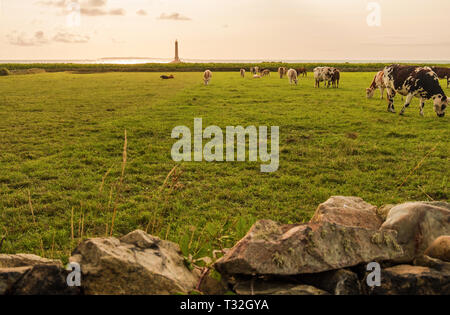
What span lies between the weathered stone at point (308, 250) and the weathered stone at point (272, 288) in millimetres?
87

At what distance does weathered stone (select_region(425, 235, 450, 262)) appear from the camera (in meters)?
2.75

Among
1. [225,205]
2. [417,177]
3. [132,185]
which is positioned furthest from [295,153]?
[132,185]

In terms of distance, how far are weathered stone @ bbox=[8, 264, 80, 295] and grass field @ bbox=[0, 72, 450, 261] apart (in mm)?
887

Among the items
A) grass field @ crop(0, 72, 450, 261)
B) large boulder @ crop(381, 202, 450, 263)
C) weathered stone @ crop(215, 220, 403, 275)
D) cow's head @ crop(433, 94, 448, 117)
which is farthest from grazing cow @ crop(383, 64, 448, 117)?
weathered stone @ crop(215, 220, 403, 275)

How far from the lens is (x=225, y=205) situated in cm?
641

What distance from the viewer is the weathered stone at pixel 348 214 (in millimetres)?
3340

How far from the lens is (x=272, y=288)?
242 cm

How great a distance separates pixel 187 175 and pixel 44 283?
579 cm

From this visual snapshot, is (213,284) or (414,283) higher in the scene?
(414,283)

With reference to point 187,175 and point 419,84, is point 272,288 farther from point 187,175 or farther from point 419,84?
point 419,84

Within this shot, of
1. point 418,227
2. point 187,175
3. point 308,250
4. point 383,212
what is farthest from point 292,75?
point 308,250

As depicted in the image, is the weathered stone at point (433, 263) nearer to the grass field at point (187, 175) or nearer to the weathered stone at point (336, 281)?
the weathered stone at point (336, 281)

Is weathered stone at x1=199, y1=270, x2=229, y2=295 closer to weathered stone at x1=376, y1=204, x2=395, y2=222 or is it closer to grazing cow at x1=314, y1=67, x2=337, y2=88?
weathered stone at x1=376, y1=204, x2=395, y2=222

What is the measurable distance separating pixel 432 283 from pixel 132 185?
238 inches
